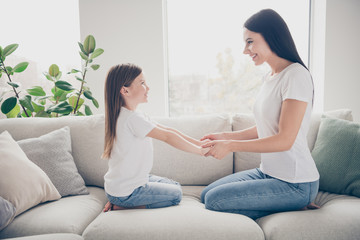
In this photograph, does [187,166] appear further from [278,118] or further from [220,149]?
[278,118]

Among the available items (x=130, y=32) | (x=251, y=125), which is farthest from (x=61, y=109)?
(x=251, y=125)

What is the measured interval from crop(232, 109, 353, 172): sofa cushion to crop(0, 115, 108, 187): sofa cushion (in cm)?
92

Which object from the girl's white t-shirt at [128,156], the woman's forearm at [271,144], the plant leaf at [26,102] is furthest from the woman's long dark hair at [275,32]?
the plant leaf at [26,102]

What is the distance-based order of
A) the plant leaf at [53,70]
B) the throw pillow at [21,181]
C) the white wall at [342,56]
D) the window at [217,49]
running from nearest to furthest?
the throw pillow at [21,181]
the plant leaf at [53,70]
the white wall at [342,56]
the window at [217,49]

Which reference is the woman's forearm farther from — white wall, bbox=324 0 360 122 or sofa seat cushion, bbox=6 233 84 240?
white wall, bbox=324 0 360 122

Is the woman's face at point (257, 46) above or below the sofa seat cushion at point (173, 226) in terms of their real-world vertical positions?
above

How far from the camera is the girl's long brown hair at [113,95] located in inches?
55.3

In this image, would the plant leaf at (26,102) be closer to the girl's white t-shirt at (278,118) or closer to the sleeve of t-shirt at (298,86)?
the girl's white t-shirt at (278,118)

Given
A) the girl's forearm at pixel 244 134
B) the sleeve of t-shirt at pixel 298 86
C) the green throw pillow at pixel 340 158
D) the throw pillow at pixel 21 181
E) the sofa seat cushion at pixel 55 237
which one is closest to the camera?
the sofa seat cushion at pixel 55 237

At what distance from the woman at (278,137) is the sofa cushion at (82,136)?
2.70 feet

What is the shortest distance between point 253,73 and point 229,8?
2.63ft

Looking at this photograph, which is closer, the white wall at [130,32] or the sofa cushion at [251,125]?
the sofa cushion at [251,125]

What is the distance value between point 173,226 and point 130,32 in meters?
2.22

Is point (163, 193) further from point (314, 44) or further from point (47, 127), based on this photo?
point (314, 44)
